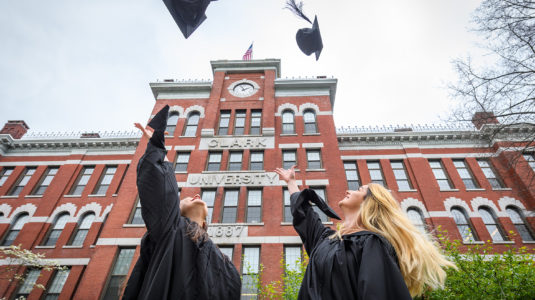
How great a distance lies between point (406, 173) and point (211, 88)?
16.7 metres

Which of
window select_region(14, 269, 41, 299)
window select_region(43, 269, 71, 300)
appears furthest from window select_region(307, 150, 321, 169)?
window select_region(14, 269, 41, 299)

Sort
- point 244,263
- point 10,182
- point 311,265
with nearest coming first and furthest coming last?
point 311,265, point 244,263, point 10,182

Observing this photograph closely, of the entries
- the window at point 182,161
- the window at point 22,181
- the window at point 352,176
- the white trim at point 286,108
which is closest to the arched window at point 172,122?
the window at point 182,161

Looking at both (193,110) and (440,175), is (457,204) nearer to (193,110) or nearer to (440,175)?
(440,175)

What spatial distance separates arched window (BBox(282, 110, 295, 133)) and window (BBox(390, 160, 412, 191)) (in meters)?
8.28

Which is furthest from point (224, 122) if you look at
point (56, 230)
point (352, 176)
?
point (56, 230)

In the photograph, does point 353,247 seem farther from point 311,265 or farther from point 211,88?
point 211,88

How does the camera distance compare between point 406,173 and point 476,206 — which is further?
point 406,173

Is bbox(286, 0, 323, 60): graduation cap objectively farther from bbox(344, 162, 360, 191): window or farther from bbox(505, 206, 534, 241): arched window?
bbox(505, 206, 534, 241): arched window

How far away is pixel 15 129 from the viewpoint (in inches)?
988

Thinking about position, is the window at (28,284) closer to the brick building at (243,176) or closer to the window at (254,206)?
the brick building at (243,176)

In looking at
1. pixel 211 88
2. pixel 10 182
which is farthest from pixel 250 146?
pixel 10 182

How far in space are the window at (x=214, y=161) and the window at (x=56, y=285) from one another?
11.3 meters

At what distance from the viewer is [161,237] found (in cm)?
249
